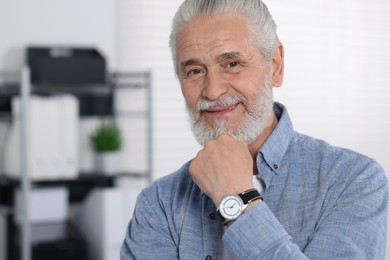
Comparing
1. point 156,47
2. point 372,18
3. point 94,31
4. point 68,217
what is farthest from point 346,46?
point 68,217

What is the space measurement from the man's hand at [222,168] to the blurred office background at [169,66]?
87.6 inches

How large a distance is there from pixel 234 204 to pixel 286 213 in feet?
0.54

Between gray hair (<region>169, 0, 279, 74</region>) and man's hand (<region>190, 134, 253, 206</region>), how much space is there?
0.20 m

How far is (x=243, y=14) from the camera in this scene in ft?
4.47

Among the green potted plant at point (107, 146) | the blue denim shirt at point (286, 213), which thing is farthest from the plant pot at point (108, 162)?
the blue denim shirt at point (286, 213)

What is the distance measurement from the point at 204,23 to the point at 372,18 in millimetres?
3367

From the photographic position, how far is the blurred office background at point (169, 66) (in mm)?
3535

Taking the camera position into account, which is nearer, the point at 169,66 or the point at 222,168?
the point at 222,168

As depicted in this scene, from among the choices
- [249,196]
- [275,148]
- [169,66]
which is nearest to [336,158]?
[275,148]

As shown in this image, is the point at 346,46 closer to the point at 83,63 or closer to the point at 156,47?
the point at 156,47

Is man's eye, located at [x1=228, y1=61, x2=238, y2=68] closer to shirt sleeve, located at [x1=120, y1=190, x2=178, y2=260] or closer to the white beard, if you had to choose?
the white beard

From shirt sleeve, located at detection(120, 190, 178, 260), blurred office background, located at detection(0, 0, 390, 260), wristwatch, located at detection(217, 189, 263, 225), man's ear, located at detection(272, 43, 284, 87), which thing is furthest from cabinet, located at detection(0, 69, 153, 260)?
wristwatch, located at detection(217, 189, 263, 225)

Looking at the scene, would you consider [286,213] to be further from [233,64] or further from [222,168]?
[233,64]

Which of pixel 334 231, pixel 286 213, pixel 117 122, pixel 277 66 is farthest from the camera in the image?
pixel 117 122
